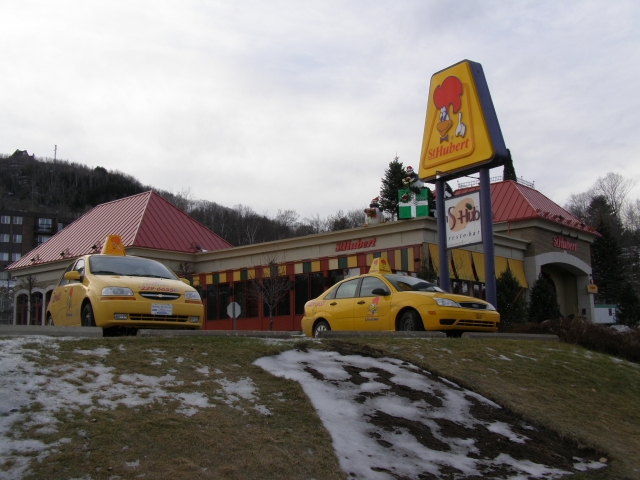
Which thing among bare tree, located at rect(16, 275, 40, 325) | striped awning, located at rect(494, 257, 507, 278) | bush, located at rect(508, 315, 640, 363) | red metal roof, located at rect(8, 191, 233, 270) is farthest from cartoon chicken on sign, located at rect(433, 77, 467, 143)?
bare tree, located at rect(16, 275, 40, 325)

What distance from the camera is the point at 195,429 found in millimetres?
5582

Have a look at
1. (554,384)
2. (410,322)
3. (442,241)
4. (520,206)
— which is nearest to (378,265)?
(410,322)

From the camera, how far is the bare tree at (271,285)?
29375 mm

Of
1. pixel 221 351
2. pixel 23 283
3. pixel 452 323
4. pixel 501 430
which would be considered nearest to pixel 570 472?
pixel 501 430

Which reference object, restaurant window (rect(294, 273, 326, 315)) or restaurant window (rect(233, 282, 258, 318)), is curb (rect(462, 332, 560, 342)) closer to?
restaurant window (rect(294, 273, 326, 315))

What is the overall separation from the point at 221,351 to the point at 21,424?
3.17 metres

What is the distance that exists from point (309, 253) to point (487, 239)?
13.0 metres

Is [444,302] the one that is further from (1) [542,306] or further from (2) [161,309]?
(1) [542,306]

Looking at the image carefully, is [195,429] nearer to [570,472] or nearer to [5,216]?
[570,472]

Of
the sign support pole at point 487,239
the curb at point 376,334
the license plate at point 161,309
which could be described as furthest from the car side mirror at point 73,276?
the sign support pole at point 487,239

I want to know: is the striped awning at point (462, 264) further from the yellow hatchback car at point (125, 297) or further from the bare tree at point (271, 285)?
the yellow hatchback car at point (125, 297)

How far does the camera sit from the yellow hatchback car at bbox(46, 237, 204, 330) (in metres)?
10.3

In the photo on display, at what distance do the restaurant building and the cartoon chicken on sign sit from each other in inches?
252

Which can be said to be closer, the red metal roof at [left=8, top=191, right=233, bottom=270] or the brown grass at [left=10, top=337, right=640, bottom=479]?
the brown grass at [left=10, top=337, right=640, bottom=479]
